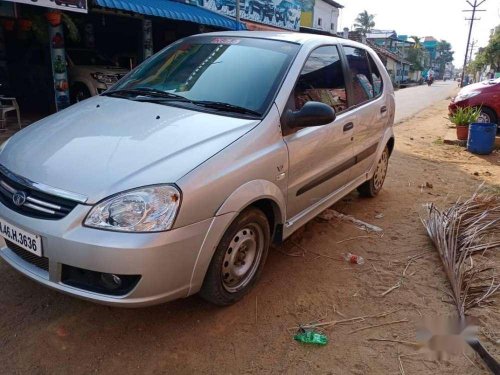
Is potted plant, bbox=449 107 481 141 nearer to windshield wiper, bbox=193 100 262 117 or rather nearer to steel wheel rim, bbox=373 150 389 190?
steel wheel rim, bbox=373 150 389 190

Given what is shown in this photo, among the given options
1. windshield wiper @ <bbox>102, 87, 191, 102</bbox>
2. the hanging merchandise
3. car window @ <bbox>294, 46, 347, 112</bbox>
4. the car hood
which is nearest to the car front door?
car window @ <bbox>294, 46, 347, 112</bbox>

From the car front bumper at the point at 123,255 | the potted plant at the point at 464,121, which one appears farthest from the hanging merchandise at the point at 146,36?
the car front bumper at the point at 123,255

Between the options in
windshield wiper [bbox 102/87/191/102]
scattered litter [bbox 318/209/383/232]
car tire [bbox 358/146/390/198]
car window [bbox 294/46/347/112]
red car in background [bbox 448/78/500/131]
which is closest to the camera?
windshield wiper [bbox 102/87/191/102]

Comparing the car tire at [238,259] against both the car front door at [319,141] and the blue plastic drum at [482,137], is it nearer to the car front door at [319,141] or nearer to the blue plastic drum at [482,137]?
the car front door at [319,141]

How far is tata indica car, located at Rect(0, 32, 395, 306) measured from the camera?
6.86 feet

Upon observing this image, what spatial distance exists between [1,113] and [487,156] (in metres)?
9.17

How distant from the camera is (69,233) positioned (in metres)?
2.06

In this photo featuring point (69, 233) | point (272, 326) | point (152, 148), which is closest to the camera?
point (69, 233)

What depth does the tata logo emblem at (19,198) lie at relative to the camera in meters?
2.23

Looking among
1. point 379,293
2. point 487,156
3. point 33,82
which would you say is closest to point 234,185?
point 379,293

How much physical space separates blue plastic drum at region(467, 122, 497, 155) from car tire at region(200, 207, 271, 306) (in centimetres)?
671

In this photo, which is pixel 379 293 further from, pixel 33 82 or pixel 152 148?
pixel 33 82

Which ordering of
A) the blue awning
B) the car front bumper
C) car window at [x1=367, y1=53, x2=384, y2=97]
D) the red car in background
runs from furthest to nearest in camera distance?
the red car in background
the blue awning
car window at [x1=367, y1=53, x2=384, y2=97]
the car front bumper

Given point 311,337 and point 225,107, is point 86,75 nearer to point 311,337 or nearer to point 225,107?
point 225,107
